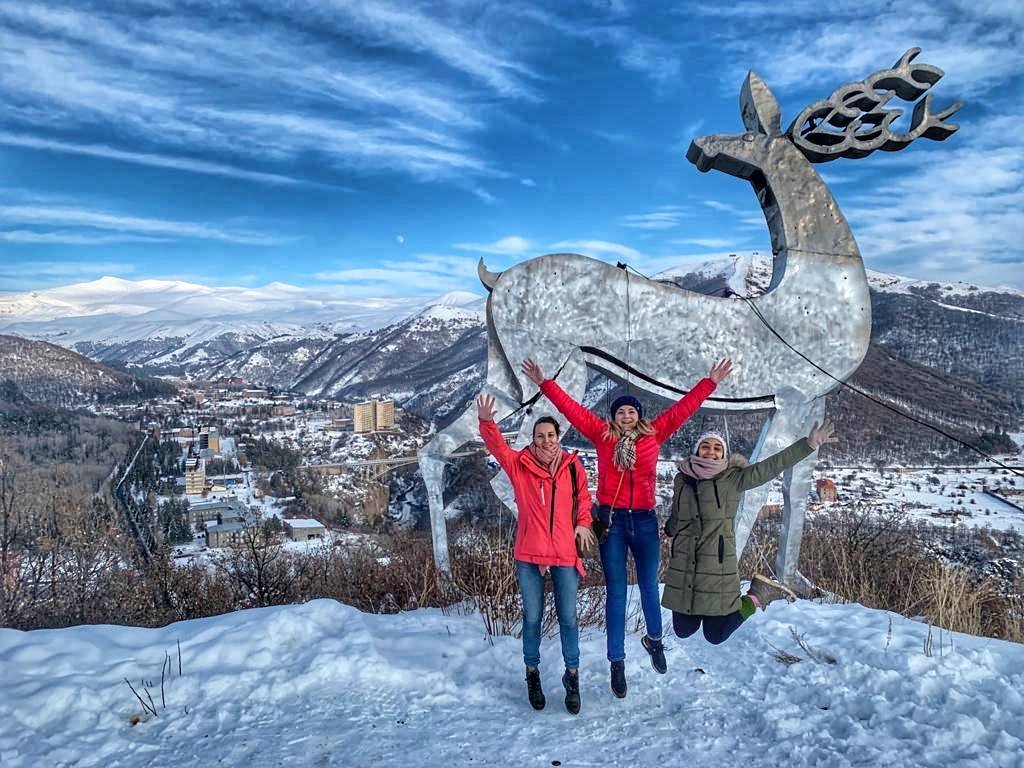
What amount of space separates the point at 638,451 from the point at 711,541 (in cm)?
74

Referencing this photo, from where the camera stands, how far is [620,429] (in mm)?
3514

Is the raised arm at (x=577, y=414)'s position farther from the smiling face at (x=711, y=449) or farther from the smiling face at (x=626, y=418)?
the smiling face at (x=711, y=449)

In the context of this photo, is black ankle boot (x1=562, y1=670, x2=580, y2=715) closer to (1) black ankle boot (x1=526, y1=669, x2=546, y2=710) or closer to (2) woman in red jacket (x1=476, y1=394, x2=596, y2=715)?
(2) woman in red jacket (x1=476, y1=394, x2=596, y2=715)

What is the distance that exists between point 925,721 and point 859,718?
0.28 metres

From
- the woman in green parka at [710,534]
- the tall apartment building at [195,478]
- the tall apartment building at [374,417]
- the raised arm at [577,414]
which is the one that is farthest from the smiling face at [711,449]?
the tall apartment building at [374,417]

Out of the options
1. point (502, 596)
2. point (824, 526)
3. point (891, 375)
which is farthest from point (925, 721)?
point (891, 375)

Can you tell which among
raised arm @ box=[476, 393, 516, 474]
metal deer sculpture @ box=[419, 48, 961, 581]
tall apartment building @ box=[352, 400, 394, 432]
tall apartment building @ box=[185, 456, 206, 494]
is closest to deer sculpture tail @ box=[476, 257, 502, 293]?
metal deer sculpture @ box=[419, 48, 961, 581]

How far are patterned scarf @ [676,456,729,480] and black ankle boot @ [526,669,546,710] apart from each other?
144cm

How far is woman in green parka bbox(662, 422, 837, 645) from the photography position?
11.9 ft

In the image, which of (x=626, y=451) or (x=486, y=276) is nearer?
(x=626, y=451)

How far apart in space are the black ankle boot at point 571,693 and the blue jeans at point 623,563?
27 centimetres

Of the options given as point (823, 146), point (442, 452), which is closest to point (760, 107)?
point (823, 146)

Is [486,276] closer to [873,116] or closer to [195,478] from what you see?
[873,116]

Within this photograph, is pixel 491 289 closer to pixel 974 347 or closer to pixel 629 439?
pixel 629 439
